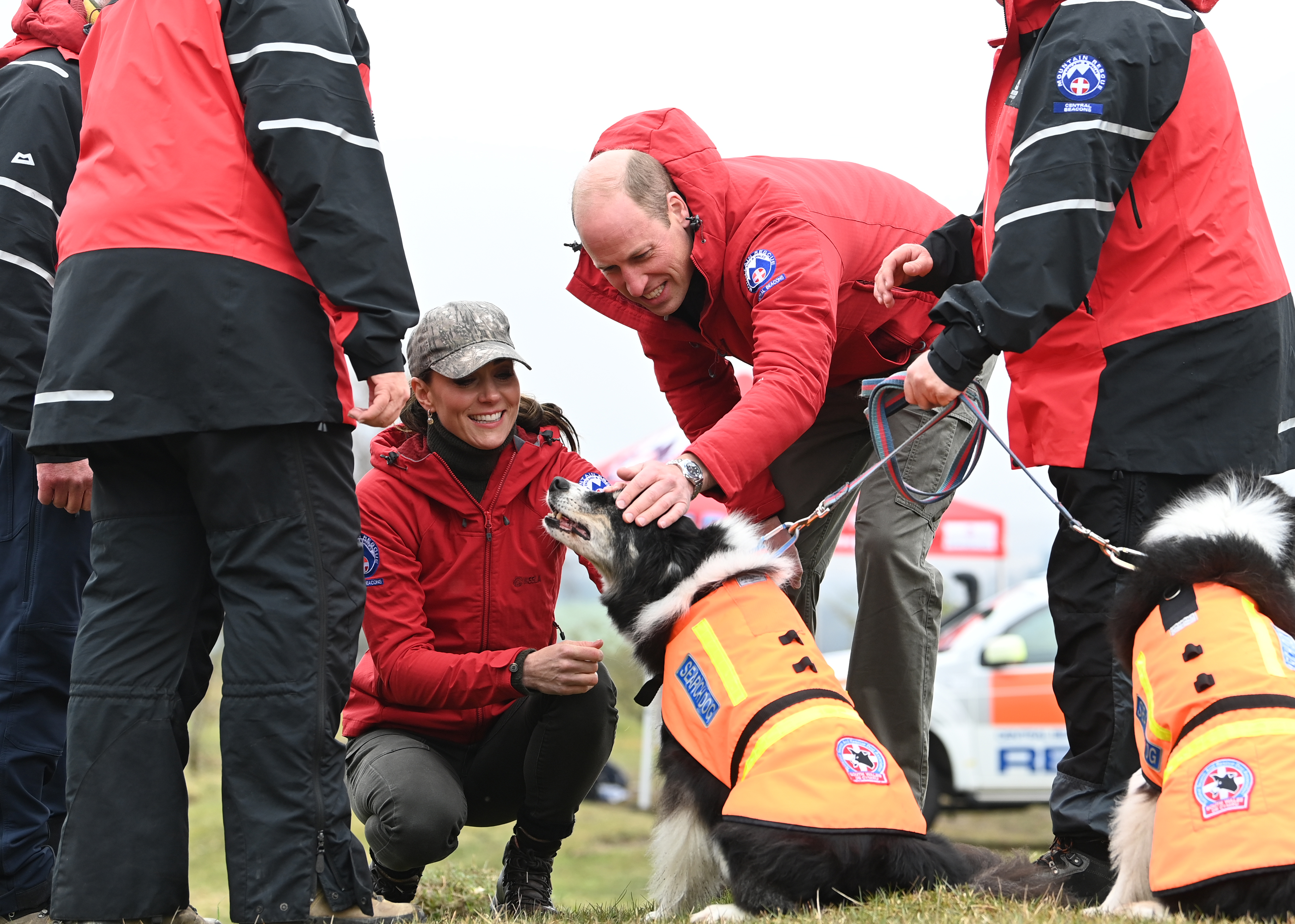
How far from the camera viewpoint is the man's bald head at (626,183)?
128 inches

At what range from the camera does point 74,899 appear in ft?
8.13

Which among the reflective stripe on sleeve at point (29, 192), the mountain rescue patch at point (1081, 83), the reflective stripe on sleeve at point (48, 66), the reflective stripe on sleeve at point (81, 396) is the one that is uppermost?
the mountain rescue patch at point (1081, 83)

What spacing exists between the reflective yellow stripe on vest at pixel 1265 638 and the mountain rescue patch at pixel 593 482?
6.03 feet

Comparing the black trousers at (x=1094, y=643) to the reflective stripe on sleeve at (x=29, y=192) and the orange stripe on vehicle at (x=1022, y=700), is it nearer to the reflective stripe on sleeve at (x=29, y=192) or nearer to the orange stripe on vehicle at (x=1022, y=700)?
the reflective stripe on sleeve at (x=29, y=192)

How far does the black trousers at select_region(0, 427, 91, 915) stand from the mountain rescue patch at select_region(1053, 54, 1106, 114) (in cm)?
297

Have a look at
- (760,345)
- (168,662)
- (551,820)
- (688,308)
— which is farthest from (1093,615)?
(168,662)

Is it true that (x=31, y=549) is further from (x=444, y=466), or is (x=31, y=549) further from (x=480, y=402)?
(x=480, y=402)

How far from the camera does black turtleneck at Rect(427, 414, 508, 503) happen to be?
141 inches

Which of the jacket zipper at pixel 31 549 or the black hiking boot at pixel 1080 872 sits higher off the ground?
the jacket zipper at pixel 31 549

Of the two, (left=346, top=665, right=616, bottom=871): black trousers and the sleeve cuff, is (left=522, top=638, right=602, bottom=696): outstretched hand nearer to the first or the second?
(left=346, top=665, right=616, bottom=871): black trousers

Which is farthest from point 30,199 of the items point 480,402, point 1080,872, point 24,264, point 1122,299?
point 1080,872

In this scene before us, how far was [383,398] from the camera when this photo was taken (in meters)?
2.62

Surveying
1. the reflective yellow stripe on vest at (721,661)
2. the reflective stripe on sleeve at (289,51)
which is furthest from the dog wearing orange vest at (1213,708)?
the reflective stripe on sleeve at (289,51)

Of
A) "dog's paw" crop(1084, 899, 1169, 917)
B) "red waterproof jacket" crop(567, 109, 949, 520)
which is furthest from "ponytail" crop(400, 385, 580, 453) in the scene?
"dog's paw" crop(1084, 899, 1169, 917)
